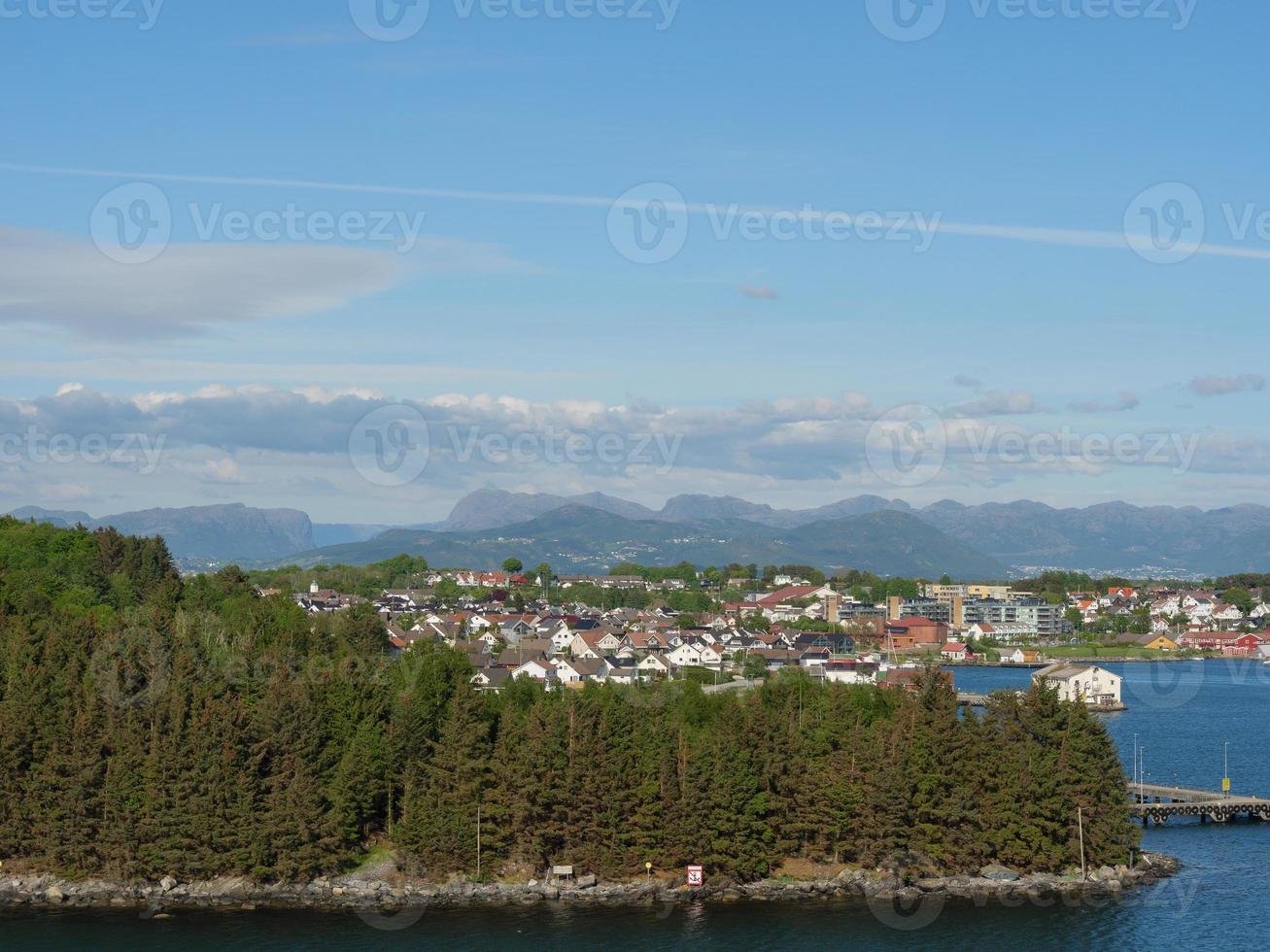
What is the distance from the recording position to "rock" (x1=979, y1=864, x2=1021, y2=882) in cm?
2283

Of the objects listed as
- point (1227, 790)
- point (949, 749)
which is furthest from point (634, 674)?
point (949, 749)

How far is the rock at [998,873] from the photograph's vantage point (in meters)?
22.8

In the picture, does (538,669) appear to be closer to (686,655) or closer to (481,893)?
(686,655)

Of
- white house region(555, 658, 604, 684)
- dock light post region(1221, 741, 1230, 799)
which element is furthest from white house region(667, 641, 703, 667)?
dock light post region(1221, 741, 1230, 799)

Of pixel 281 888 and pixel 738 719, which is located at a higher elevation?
pixel 738 719

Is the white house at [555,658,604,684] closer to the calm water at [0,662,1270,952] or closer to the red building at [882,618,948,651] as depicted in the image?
the calm water at [0,662,1270,952]

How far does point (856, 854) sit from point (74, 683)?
1343 centimetres

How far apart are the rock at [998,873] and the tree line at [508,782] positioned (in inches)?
8.5

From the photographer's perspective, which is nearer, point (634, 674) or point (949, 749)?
point (949, 749)

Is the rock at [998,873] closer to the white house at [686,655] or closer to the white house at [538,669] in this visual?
the white house at [538,669]

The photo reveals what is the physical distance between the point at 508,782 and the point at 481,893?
1.72 metres

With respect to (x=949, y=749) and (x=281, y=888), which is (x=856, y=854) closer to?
(x=949, y=749)

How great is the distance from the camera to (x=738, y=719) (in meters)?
24.4

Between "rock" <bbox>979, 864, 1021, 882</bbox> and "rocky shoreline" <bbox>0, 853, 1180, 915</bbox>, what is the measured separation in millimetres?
30
